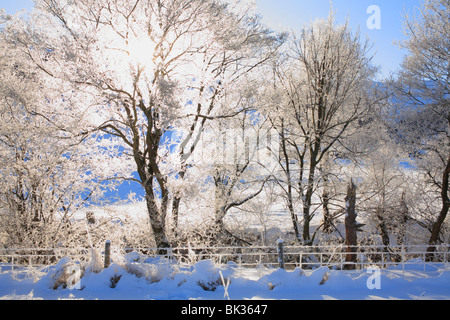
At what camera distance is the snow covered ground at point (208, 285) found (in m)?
6.87

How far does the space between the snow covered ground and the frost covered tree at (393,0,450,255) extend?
→ 28.5 ft

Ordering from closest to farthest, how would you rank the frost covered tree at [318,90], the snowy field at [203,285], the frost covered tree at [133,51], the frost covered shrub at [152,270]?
the snowy field at [203,285] < the frost covered shrub at [152,270] < the frost covered tree at [133,51] < the frost covered tree at [318,90]

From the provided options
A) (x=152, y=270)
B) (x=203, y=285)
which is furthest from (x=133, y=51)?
(x=203, y=285)

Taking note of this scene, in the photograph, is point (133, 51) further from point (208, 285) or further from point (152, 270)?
point (208, 285)

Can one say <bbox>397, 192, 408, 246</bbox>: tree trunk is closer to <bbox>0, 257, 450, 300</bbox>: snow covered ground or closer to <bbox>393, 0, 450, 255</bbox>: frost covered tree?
<bbox>393, 0, 450, 255</bbox>: frost covered tree

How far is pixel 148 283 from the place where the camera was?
7625 millimetres

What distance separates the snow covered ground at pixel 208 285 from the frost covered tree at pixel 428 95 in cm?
868

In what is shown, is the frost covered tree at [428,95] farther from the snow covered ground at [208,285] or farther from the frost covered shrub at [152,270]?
the frost covered shrub at [152,270]

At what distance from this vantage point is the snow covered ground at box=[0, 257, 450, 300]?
22.6 ft

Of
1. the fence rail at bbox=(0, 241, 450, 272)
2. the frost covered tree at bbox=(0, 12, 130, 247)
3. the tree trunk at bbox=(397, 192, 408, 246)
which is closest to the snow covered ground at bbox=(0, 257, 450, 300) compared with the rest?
the fence rail at bbox=(0, 241, 450, 272)

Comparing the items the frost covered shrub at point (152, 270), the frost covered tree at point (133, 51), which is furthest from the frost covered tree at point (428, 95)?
the frost covered shrub at point (152, 270)

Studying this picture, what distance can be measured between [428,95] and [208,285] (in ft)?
43.5

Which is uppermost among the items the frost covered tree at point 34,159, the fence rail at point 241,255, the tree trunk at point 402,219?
the frost covered tree at point 34,159

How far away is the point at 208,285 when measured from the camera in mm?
7293
